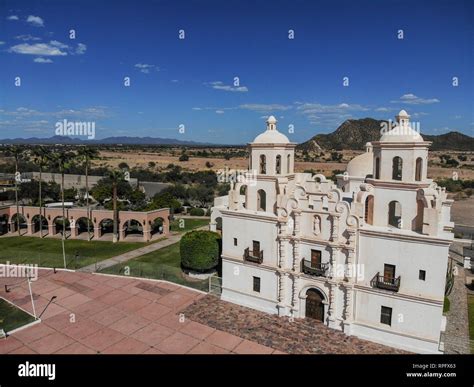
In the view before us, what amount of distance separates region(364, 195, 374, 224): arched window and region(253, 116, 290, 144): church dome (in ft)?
25.0

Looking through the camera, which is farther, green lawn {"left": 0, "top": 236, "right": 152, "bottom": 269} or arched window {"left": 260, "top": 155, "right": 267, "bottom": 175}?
green lawn {"left": 0, "top": 236, "right": 152, "bottom": 269}

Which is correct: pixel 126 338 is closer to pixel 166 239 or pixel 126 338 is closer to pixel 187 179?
pixel 166 239

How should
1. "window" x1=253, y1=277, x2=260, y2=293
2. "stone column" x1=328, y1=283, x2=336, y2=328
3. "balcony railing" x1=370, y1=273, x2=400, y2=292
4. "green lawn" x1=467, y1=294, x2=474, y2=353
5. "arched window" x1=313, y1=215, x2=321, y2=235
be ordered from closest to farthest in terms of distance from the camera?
"balcony railing" x1=370, y1=273, x2=400, y2=292, "stone column" x1=328, y1=283, x2=336, y2=328, "arched window" x1=313, y1=215, x2=321, y2=235, "green lawn" x1=467, y1=294, x2=474, y2=353, "window" x1=253, y1=277, x2=260, y2=293

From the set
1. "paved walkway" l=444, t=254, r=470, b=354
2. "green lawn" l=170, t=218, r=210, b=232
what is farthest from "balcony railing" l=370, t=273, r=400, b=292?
"green lawn" l=170, t=218, r=210, b=232

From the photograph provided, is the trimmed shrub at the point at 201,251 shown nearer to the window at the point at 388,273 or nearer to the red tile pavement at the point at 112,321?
the red tile pavement at the point at 112,321

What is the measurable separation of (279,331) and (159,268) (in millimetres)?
16965

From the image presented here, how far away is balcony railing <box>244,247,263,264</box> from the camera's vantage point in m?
27.3

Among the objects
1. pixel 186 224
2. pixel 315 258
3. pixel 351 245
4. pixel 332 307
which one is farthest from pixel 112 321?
pixel 186 224

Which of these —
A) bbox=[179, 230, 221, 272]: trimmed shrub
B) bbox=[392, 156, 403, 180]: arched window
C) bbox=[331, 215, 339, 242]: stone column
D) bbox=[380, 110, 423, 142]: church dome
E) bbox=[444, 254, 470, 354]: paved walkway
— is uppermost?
bbox=[380, 110, 423, 142]: church dome

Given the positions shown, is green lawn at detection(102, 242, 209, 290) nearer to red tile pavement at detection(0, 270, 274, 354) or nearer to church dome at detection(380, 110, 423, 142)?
red tile pavement at detection(0, 270, 274, 354)

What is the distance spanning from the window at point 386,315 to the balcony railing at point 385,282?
1584mm
